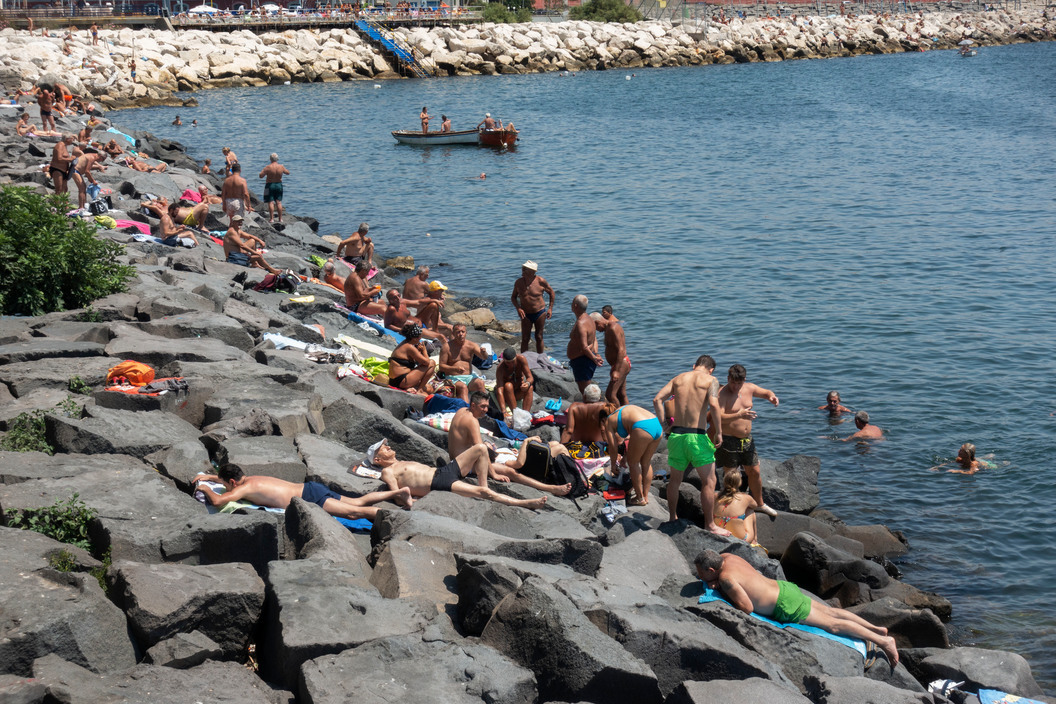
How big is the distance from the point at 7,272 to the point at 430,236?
1573 centimetres

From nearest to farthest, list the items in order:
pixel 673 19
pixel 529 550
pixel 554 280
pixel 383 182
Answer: pixel 529 550 < pixel 554 280 < pixel 383 182 < pixel 673 19

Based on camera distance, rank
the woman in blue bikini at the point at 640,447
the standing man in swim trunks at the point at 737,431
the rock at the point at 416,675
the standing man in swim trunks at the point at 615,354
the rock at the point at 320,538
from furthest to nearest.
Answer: the standing man in swim trunks at the point at 615,354
the standing man in swim trunks at the point at 737,431
the woman in blue bikini at the point at 640,447
the rock at the point at 320,538
the rock at the point at 416,675

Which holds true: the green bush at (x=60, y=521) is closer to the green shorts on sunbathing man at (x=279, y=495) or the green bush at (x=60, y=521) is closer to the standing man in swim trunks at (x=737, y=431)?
the green shorts on sunbathing man at (x=279, y=495)

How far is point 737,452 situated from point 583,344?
140 inches

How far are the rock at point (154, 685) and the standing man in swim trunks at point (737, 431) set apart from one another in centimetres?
652

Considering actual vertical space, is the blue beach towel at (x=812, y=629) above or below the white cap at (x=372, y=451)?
below

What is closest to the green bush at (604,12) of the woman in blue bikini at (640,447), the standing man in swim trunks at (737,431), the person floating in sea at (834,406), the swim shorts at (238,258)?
the swim shorts at (238,258)

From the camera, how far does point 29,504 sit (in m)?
7.29

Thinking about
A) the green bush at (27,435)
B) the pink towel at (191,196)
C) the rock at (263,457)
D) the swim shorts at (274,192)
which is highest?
the swim shorts at (274,192)

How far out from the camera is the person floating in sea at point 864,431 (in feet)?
46.6

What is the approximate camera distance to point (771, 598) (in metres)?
8.34

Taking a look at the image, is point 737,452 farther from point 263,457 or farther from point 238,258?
point 238,258

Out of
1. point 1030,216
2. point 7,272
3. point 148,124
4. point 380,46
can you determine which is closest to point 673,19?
point 380,46

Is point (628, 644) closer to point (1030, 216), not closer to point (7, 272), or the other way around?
point (7, 272)
